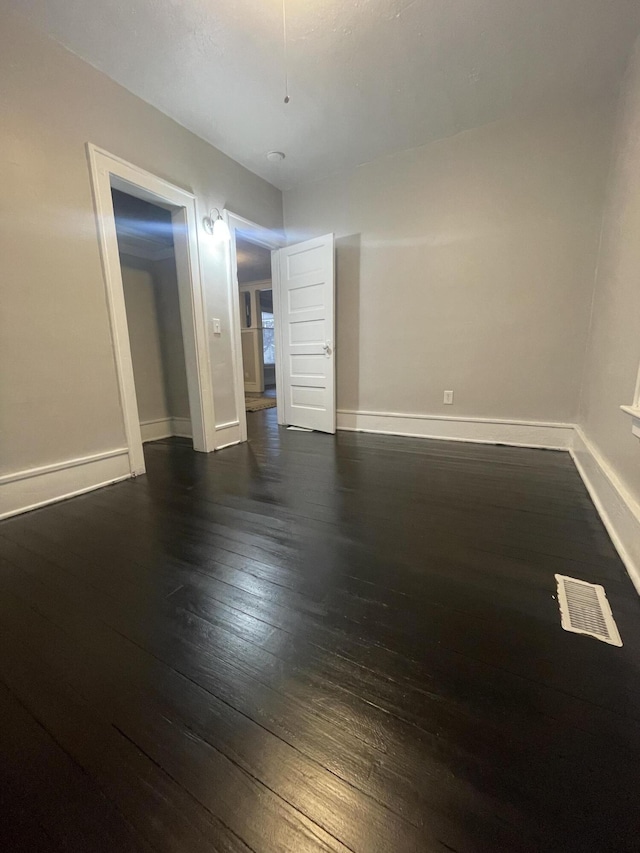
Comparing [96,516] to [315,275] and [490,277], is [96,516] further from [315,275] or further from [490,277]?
[490,277]

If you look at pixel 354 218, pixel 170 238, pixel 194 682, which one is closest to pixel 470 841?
pixel 194 682

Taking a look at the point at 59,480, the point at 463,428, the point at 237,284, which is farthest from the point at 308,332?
the point at 59,480

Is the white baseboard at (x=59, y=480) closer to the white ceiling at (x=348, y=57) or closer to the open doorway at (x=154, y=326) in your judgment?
the open doorway at (x=154, y=326)

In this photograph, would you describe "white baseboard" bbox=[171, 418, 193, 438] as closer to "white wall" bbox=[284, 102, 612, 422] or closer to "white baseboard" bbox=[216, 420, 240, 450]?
"white baseboard" bbox=[216, 420, 240, 450]

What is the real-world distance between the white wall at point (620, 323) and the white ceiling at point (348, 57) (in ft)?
1.38

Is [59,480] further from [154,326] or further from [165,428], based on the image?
[154,326]

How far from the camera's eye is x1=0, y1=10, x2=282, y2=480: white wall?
1.77 meters

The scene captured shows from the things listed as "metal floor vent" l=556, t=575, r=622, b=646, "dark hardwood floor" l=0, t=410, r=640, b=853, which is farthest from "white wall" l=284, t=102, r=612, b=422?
"metal floor vent" l=556, t=575, r=622, b=646

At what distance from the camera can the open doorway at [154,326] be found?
3.33m

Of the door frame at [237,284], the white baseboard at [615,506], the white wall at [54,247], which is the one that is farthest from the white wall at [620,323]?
the white wall at [54,247]

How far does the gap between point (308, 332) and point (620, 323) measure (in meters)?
2.58

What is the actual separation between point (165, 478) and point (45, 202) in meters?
1.76

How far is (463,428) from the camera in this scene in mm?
3170

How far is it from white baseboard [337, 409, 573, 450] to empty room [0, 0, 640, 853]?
32 millimetres
